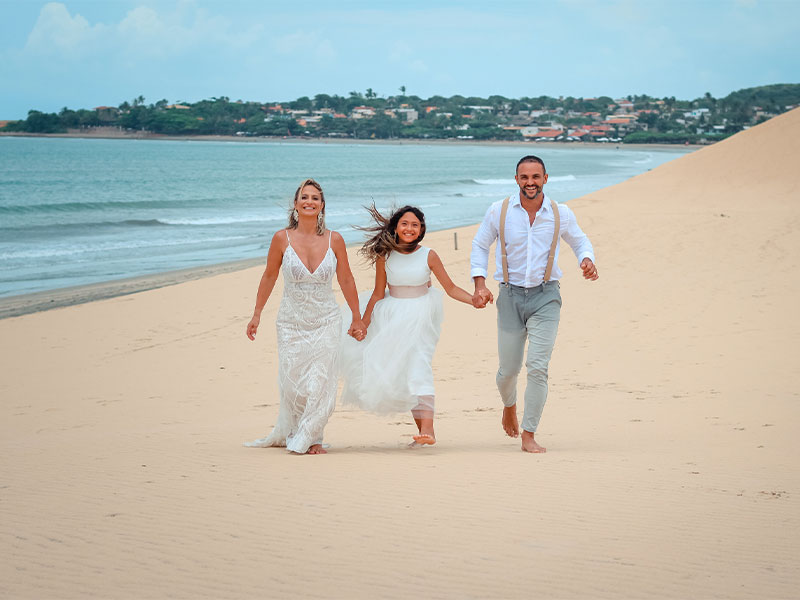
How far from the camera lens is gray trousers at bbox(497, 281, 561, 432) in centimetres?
595

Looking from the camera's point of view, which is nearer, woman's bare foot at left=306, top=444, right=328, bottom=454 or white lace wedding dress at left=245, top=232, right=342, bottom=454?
white lace wedding dress at left=245, top=232, right=342, bottom=454

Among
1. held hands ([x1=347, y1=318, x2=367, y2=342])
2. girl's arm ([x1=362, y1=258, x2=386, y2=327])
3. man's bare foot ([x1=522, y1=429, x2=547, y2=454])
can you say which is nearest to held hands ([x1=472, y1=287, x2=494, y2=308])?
girl's arm ([x1=362, y1=258, x2=386, y2=327])

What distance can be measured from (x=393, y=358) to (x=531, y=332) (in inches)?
39.2

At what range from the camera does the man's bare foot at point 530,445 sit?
6098 millimetres

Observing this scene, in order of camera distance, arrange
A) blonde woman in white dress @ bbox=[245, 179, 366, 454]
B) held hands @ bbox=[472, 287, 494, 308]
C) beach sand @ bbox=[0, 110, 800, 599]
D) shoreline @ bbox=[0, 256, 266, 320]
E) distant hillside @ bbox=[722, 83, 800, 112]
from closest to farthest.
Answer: beach sand @ bbox=[0, 110, 800, 599], blonde woman in white dress @ bbox=[245, 179, 366, 454], held hands @ bbox=[472, 287, 494, 308], shoreline @ bbox=[0, 256, 266, 320], distant hillside @ bbox=[722, 83, 800, 112]

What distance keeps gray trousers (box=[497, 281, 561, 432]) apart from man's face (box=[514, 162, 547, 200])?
0.65m

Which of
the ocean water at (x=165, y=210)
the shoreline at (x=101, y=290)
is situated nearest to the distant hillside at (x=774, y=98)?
the ocean water at (x=165, y=210)

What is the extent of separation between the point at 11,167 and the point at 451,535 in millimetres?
80454

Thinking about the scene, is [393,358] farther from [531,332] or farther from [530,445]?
[530,445]

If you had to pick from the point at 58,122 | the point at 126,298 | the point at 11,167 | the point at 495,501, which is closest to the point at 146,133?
the point at 58,122

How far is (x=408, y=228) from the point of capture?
6047 millimetres

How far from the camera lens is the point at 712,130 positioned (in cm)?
16562

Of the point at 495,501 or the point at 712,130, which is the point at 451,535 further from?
the point at 712,130

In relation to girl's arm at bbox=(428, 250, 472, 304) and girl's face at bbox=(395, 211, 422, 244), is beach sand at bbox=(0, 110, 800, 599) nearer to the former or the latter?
girl's arm at bbox=(428, 250, 472, 304)
